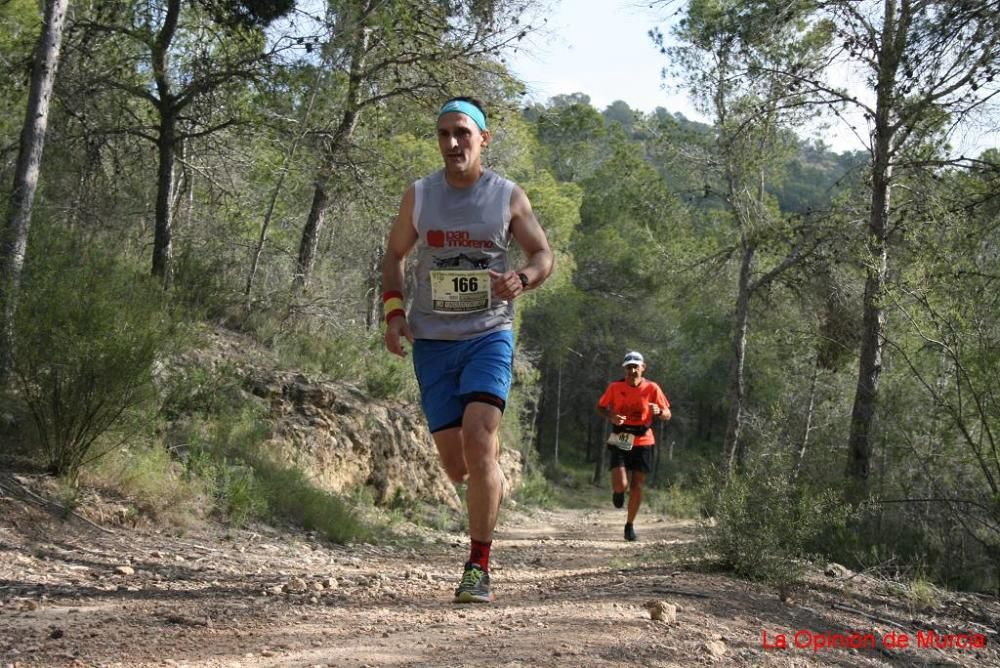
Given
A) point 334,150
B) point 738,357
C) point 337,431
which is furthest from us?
point 738,357

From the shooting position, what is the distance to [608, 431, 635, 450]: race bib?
364 inches

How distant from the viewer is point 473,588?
4238 mm

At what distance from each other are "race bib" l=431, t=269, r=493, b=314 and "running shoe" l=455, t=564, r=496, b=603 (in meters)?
1.18

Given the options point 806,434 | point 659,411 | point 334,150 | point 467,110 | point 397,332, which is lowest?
point 806,434

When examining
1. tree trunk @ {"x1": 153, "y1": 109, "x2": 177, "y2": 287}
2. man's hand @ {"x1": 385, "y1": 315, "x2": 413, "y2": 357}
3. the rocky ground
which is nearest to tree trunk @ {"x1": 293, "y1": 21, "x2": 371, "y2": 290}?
tree trunk @ {"x1": 153, "y1": 109, "x2": 177, "y2": 287}

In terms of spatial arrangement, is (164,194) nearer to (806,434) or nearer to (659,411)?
(659,411)

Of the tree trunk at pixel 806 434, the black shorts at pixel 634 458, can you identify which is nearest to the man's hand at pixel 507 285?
the tree trunk at pixel 806 434

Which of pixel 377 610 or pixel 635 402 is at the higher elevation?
pixel 635 402

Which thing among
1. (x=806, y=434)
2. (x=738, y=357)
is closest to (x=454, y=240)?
(x=738, y=357)

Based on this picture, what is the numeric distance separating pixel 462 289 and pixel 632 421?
5.41m

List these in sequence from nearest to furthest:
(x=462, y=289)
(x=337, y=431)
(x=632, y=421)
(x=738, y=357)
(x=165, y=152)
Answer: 1. (x=462, y=289)
2. (x=632, y=421)
3. (x=337, y=431)
4. (x=165, y=152)
5. (x=738, y=357)

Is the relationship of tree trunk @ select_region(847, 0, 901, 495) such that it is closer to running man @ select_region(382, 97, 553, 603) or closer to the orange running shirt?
the orange running shirt

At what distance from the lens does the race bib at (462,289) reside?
4273 mm

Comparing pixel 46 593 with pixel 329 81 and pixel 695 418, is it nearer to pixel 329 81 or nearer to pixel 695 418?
pixel 329 81
